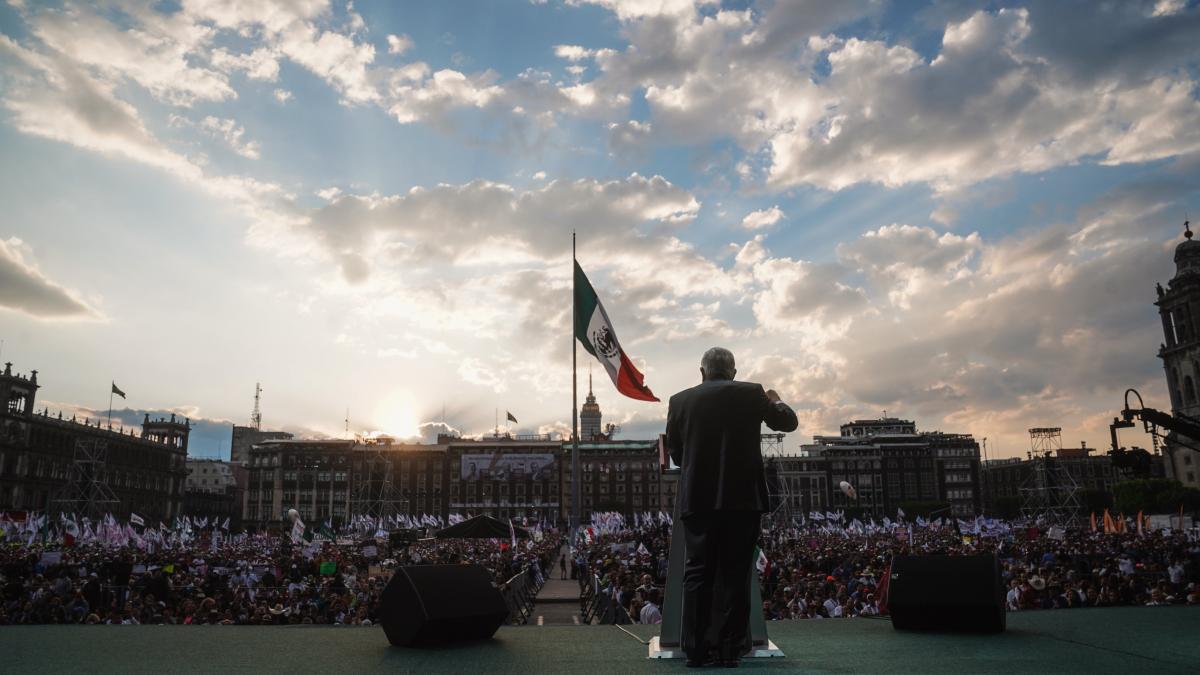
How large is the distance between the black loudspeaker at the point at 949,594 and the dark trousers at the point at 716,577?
1992 millimetres

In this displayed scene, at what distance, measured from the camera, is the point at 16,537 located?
4531 centimetres

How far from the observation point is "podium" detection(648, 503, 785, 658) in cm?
480

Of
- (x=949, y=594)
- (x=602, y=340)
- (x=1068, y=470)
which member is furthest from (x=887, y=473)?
(x=949, y=594)

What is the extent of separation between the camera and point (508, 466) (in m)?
108

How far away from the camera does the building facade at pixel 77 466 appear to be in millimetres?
74938

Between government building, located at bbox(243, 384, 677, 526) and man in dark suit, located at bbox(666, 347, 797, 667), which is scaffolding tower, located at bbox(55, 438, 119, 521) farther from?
man in dark suit, located at bbox(666, 347, 797, 667)

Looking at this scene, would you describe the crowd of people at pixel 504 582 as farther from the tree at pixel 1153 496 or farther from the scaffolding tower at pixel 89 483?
the scaffolding tower at pixel 89 483

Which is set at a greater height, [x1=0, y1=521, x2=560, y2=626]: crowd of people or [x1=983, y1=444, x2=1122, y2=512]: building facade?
[x1=983, y1=444, x2=1122, y2=512]: building facade

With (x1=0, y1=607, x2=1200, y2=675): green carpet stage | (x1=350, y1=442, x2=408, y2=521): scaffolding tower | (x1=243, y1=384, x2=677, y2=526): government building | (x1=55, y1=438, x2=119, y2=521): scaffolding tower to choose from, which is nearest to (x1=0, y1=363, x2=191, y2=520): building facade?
(x1=55, y1=438, x2=119, y2=521): scaffolding tower

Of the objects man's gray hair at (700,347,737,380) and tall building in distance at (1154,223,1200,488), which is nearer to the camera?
man's gray hair at (700,347,737,380)

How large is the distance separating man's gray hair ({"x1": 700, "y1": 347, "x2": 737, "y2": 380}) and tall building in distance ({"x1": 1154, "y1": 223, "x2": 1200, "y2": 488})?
9395 centimetres

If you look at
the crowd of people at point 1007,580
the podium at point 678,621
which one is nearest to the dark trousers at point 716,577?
the podium at point 678,621

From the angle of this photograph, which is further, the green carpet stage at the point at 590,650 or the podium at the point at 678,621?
the podium at the point at 678,621

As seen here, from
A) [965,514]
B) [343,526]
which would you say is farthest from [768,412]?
[965,514]
